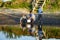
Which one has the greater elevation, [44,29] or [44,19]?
[44,19]

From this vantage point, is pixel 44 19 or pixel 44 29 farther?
pixel 44 19

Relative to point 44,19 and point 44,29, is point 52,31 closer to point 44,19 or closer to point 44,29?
point 44,29

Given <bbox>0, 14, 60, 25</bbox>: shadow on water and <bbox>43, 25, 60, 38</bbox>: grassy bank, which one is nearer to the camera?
<bbox>43, 25, 60, 38</bbox>: grassy bank

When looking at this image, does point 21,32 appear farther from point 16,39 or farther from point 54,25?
point 54,25

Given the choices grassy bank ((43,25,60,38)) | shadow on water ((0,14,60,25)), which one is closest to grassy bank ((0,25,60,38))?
grassy bank ((43,25,60,38))

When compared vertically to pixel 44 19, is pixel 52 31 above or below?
below

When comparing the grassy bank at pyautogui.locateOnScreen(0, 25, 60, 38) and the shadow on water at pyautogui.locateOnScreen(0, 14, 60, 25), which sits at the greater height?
the shadow on water at pyautogui.locateOnScreen(0, 14, 60, 25)

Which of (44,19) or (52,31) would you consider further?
(44,19)

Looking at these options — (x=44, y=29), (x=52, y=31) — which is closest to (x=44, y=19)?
(x=44, y=29)

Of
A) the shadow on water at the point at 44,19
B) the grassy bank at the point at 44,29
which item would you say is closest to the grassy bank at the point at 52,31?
the grassy bank at the point at 44,29

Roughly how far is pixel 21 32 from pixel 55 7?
109 cm

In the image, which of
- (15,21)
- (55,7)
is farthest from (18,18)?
(55,7)

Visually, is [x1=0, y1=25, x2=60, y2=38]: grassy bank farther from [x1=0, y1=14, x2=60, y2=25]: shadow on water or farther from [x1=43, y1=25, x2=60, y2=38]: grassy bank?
[x1=0, y1=14, x2=60, y2=25]: shadow on water

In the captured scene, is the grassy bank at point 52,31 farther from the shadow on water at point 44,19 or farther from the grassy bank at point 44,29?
the shadow on water at point 44,19
